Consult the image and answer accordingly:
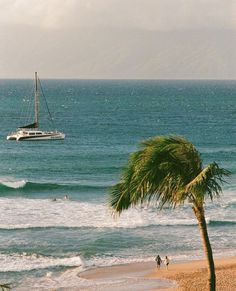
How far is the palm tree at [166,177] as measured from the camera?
13812 mm

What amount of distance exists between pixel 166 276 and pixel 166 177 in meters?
27.2

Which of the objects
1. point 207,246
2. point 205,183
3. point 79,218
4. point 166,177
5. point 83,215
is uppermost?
point 166,177

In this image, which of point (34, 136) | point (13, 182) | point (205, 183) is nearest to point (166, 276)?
point (205, 183)

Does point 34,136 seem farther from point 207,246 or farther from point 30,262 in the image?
point 207,246

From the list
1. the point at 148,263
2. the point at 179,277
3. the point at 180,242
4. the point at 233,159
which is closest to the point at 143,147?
the point at 179,277

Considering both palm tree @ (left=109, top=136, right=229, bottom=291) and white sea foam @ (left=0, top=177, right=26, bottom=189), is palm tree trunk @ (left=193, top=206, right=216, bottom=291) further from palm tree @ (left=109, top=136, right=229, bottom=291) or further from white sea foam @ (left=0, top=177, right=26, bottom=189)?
white sea foam @ (left=0, top=177, right=26, bottom=189)

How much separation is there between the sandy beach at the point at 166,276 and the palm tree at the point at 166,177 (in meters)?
23.1

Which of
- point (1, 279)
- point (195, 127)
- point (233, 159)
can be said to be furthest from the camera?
point (195, 127)

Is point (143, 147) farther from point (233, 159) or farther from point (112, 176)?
point (233, 159)

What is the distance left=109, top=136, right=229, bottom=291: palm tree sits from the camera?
544 inches

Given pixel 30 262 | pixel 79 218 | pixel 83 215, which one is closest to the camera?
pixel 30 262

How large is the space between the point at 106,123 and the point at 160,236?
3733 inches

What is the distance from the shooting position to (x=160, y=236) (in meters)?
50.0

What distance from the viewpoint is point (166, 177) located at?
1424cm
